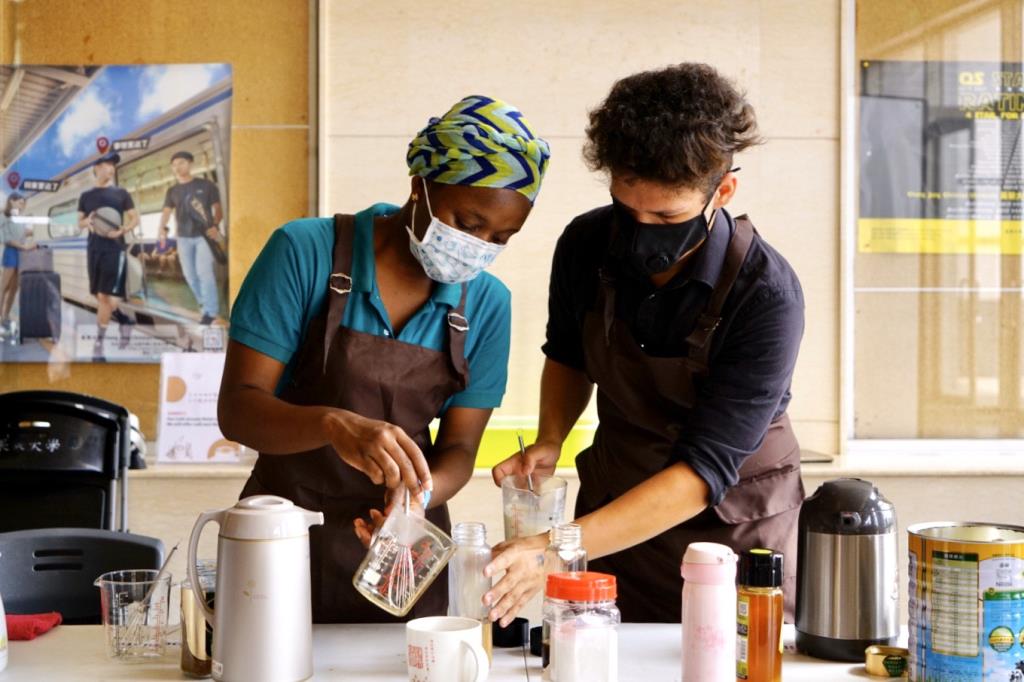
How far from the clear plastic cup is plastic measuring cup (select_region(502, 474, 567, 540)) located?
53 centimetres

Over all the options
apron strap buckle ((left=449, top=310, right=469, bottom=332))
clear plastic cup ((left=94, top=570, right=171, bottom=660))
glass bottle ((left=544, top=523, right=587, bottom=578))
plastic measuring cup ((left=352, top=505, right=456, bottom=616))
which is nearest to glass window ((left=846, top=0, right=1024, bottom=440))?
apron strap buckle ((left=449, top=310, right=469, bottom=332))

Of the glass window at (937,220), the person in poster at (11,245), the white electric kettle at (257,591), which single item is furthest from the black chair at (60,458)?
the glass window at (937,220)

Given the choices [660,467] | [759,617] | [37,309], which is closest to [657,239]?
[660,467]

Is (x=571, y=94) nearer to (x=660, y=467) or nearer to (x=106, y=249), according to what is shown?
(x=106, y=249)

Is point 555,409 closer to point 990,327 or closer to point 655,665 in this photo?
point 655,665

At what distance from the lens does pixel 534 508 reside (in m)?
1.75

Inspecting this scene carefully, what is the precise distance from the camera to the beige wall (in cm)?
367

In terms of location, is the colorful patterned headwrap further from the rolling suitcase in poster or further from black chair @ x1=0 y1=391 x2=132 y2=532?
the rolling suitcase in poster

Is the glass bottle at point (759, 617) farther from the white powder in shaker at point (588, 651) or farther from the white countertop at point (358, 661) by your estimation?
the white powder in shaker at point (588, 651)

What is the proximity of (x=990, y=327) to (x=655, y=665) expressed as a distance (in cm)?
268

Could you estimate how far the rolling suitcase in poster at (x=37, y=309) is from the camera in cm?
375

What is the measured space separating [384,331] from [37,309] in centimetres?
218

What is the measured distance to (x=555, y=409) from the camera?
7.39ft

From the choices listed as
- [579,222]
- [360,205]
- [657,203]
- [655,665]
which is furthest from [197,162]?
[655,665]
